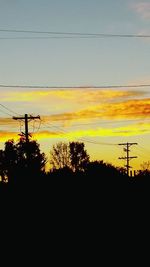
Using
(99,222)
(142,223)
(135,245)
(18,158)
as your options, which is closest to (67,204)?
(99,222)

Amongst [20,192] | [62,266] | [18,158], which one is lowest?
[62,266]

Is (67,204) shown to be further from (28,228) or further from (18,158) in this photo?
(18,158)

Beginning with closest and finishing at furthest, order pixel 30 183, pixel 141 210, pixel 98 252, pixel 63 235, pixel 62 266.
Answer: pixel 62 266 < pixel 98 252 < pixel 63 235 < pixel 141 210 < pixel 30 183

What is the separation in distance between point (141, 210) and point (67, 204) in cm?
427

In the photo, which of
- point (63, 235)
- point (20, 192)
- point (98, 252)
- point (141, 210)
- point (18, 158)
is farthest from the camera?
point (18, 158)

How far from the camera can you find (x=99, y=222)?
23891 millimetres

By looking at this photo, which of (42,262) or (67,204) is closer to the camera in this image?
(42,262)

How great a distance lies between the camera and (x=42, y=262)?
1562cm

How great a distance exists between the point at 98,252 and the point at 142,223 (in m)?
6.75

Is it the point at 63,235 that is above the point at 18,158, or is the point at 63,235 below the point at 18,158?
below

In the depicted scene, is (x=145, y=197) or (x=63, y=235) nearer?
(x=63, y=235)

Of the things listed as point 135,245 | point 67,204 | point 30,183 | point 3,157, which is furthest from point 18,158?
point 135,245

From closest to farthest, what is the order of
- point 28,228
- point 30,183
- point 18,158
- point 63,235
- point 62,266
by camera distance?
1. point 62,266
2. point 63,235
3. point 28,228
4. point 30,183
5. point 18,158

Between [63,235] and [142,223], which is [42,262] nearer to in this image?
[63,235]
